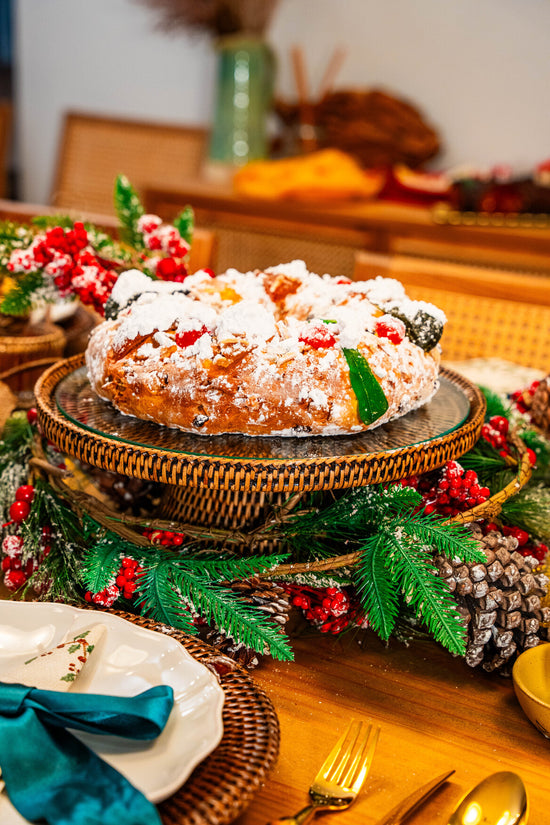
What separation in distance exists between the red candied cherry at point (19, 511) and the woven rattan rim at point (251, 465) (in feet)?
0.41

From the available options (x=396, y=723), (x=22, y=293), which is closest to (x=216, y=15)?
(x=22, y=293)

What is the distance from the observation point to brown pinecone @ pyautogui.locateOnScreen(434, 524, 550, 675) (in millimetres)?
729

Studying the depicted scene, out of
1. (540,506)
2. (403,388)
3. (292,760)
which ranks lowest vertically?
(292,760)

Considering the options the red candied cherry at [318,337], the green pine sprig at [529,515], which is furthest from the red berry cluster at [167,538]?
the green pine sprig at [529,515]

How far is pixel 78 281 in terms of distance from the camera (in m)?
1.02

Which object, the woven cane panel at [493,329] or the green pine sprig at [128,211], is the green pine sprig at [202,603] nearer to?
the green pine sprig at [128,211]

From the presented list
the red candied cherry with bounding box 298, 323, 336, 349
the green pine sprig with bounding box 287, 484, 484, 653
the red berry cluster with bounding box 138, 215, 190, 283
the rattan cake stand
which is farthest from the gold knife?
the red berry cluster with bounding box 138, 215, 190, 283

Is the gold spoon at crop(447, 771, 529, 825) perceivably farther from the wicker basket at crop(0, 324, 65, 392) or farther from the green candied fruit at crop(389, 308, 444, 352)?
the wicker basket at crop(0, 324, 65, 392)

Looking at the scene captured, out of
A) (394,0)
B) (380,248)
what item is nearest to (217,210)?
(380,248)

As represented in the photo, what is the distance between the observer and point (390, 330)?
33.0 inches

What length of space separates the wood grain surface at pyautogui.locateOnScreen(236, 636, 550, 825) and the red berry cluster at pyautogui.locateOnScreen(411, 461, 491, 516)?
0.47ft

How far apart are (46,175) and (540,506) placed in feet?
12.6

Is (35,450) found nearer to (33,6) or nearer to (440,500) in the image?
(440,500)

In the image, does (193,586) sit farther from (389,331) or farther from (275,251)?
(275,251)
